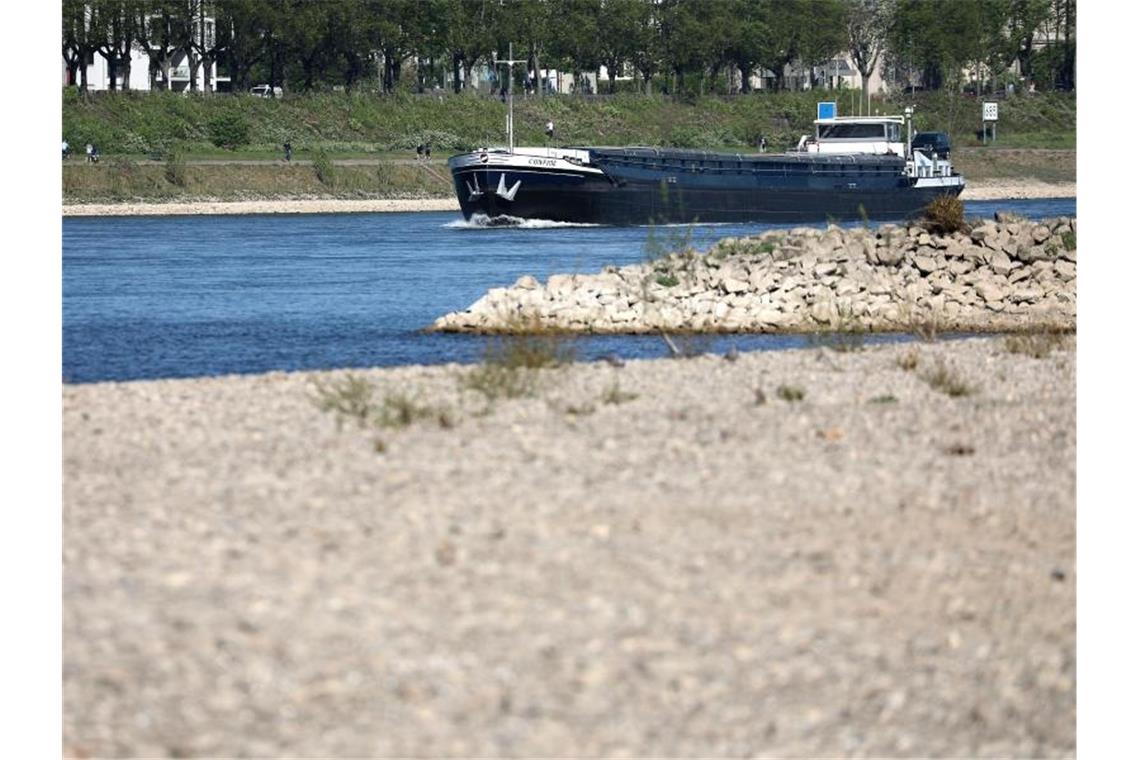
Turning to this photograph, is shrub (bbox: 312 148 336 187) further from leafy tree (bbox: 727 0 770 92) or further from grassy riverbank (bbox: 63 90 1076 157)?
leafy tree (bbox: 727 0 770 92)

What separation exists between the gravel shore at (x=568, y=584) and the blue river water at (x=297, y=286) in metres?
9.27

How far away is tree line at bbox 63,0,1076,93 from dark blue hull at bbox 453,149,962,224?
101 ft

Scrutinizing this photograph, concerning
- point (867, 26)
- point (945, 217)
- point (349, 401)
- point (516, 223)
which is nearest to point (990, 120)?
point (867, 26)

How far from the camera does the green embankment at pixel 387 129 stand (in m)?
75.8

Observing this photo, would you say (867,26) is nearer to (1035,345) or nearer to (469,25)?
(469,25)

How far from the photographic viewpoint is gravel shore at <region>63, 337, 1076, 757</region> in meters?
7.48

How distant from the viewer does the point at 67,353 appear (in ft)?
85.9

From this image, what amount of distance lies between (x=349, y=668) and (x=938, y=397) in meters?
7.91

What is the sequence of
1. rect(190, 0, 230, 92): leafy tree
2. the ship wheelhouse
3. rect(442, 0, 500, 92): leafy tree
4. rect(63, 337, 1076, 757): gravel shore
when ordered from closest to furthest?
rect(63, 337, 1076, 757): gravel shore, the ship wheelhouse, rect(190, 0, 230, 92): leafy tree, rect(442, 0, 500, 92): leafy tree

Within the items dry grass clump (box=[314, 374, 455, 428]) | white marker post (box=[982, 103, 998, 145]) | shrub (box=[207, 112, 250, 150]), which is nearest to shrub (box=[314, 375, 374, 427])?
dry grass clump (box=[314, 374, 455, 428])

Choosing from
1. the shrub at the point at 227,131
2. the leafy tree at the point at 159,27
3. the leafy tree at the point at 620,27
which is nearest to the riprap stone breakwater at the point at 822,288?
the shrub at the point at 227,131

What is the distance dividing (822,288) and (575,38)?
232 ft

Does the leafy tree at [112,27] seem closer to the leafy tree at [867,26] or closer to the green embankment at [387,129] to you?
the green embankment at [387,129]
